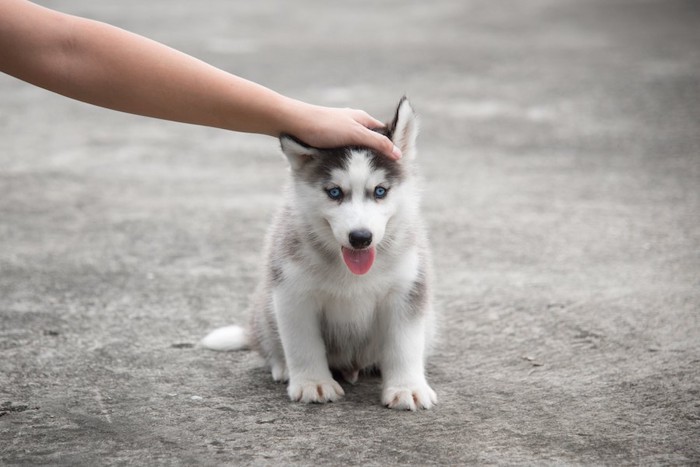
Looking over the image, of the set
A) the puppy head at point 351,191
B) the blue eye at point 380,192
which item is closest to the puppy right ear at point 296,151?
the puppy head at point 351,191

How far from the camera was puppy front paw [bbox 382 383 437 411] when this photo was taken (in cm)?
370

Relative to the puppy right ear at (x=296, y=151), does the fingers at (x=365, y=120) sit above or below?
above

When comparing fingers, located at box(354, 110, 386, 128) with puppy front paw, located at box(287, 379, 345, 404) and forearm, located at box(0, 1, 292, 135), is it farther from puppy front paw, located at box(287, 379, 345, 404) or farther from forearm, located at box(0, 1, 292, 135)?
puppy front paw, located at box(287, 379, 345, 404)

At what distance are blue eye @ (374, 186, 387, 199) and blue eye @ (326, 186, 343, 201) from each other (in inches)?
5.2

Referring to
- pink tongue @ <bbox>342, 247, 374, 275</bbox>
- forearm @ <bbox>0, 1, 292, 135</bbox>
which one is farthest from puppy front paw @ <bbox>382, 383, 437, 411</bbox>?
forearm @ <bbox>0, 1, 292, 135</bbox>

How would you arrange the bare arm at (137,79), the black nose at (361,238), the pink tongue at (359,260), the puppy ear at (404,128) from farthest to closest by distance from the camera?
the puppy ear at (404,128), the pink tongue at (359,260), the black nose at (361,238), the bare arm at (137,79)

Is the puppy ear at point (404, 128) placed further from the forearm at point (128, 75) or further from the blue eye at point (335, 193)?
the forearm at point (128, 75)

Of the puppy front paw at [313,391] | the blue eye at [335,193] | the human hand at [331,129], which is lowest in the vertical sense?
the puppy front paw at [313,391]

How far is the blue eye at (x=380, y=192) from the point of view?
367 cm

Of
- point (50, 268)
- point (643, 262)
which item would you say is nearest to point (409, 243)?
point (643, 262)

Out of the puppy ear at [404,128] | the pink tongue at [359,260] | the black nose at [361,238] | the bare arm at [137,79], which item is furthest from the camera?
the puppy ear at [404,128]

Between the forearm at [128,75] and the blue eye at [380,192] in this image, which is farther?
the blue eye at [380,192]

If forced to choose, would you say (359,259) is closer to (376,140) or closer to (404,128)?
(376,140)

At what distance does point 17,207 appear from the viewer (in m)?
6.64
